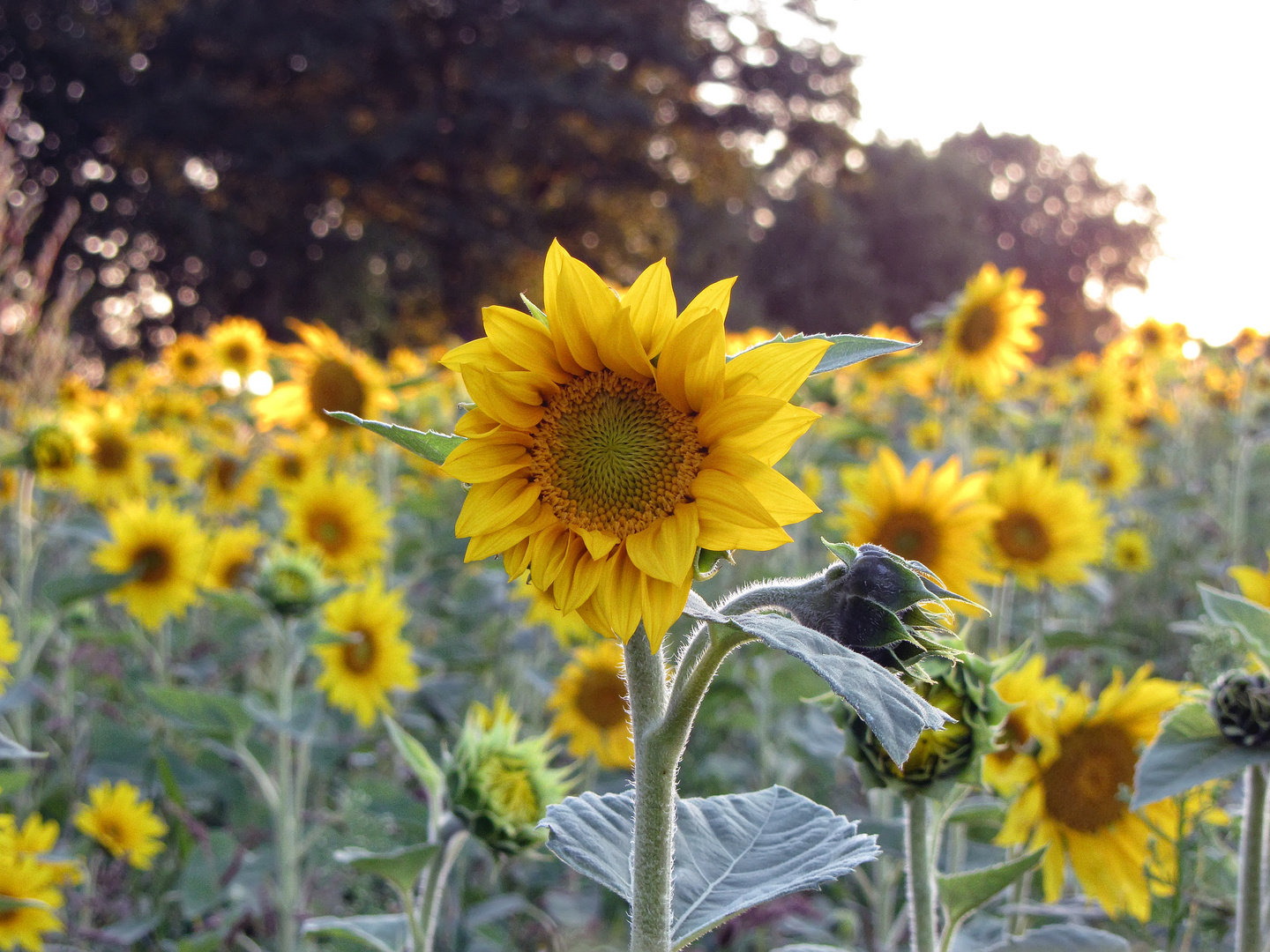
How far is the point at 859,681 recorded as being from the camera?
22.8 inches

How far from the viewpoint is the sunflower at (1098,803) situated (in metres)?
1.30

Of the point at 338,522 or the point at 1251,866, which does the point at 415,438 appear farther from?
the point at 338,522

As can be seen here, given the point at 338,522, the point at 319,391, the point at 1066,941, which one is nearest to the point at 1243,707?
the point at 1066,941

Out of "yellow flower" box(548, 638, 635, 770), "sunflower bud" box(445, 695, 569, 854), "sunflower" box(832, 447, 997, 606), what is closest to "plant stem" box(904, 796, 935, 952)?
"sunflower bud" box(445, 695, 569, 854)

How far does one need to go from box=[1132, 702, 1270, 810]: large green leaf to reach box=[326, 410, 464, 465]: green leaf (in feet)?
2.39

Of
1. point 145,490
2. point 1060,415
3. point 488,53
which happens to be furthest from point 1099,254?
point 145,490

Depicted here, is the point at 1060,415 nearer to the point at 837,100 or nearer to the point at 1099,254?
the point at 837,100

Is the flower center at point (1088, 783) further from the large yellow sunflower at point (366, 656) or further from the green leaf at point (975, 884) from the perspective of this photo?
the large yellow sunflower at point (366, 656)

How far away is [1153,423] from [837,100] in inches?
436

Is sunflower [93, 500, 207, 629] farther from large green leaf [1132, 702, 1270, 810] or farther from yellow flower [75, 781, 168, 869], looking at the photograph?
large green leaf [1132, 702, 1270, 810]

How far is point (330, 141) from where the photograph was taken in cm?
1221

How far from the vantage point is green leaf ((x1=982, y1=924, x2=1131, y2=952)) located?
1.01 meters

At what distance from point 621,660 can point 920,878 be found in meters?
0.72

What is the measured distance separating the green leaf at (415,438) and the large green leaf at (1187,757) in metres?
0.73
